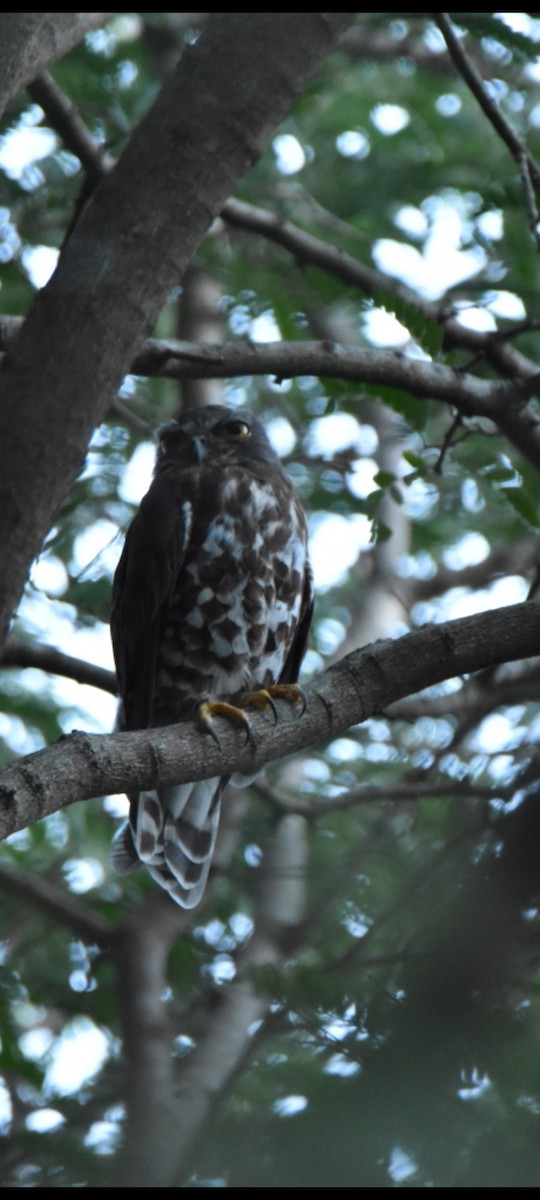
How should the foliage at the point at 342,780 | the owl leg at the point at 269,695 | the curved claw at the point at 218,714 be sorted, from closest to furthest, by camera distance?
the foliage at the point at 342,780 → the curved claw at the point at 218,714 → the owl leg at the point at 269,695

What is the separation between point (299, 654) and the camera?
4914 millimetres

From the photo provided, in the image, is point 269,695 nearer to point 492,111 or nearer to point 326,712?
point 326,712

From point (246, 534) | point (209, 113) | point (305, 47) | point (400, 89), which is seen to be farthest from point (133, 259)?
point (400, 89)

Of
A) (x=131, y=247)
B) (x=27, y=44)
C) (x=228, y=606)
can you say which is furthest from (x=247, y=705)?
(x=27, y=44)

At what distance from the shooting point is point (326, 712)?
309 cm

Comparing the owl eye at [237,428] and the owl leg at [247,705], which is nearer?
the owl leg at [247,705]

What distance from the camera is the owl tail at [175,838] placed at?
4238mm

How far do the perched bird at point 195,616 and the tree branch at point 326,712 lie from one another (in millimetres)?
979

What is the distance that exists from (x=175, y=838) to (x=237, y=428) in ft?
5.54

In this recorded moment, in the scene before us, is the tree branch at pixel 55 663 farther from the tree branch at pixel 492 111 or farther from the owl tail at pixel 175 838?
the tree branch at pixel 492 111

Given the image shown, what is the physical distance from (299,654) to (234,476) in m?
0.72

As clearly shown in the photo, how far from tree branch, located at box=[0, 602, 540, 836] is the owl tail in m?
1.05

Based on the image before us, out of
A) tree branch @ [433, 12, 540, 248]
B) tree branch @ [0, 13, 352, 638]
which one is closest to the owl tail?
tree branch @ [0, 13, 352, 638]

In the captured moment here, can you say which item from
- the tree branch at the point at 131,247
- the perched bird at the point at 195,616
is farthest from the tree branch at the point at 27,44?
the perched bird at the point at 195,616
